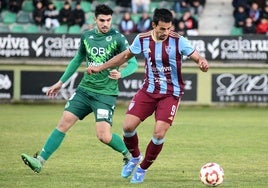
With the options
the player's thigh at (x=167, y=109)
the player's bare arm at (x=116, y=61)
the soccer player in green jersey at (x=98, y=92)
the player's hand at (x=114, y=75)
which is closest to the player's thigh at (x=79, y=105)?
the soccer player in green jersey at (x=98, y=92)

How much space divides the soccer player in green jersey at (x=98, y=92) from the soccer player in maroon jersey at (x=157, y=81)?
0.35m

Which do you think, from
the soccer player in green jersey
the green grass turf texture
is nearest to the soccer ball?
the green grass turf texture

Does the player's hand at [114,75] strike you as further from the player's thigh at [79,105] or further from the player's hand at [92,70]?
the player's thigh at [79,105]

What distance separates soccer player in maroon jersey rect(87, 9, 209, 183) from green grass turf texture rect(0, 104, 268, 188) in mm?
493

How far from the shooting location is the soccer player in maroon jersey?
9.61m

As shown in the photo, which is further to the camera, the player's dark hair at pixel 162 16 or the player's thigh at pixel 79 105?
the player's thigh at pixel 79 105

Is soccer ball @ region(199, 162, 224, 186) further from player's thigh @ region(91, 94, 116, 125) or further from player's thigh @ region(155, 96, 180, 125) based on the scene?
player's thigh @ region(91, 94, 116, 125)

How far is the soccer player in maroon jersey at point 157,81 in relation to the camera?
31.5 feet

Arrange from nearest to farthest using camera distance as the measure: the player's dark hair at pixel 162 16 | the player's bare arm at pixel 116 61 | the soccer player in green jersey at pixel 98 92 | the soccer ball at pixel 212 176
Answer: the soccer ball at pixel 212 176
the player's dark hair at pixel 162 16
the player's bare arm at pixel 116 61
the soccer player in green jersey at pixel 98 92

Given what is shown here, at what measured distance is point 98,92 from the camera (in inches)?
401

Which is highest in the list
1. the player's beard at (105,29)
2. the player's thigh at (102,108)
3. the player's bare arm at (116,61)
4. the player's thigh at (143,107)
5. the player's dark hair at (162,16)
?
the player's dark hair at (162,16)

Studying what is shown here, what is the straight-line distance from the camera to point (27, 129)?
53.6ft

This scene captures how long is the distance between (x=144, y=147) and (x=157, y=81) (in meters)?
3.99

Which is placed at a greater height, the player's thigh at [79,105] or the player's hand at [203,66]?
the player's hand at [203,66]
